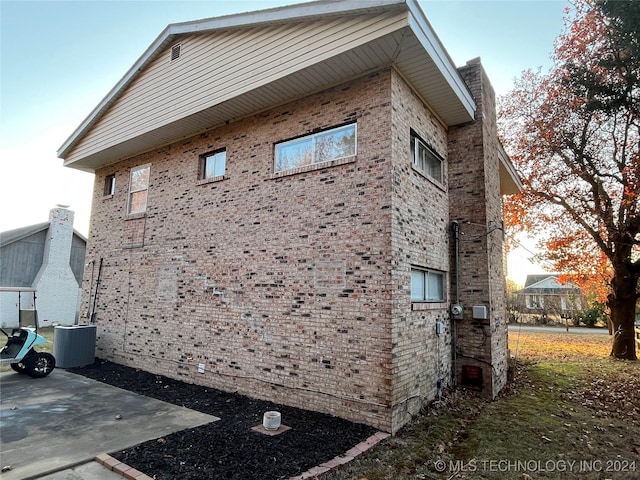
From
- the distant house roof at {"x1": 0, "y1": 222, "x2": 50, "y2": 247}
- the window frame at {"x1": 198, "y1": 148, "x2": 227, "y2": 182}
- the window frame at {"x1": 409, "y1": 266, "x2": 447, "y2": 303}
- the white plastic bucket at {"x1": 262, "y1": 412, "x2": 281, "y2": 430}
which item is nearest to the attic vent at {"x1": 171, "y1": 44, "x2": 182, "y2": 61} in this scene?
the window frame at {"x1": 198, "y1": 148, "x2": 227, "y2": 182}

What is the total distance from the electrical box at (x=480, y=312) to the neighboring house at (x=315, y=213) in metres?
0.03

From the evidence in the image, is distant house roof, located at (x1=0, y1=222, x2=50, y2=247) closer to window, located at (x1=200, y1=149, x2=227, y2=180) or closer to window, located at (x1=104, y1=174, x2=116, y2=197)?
window, located at (x1=104, y1=174, x2=116, y2=197)

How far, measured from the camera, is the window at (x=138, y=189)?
398 inches

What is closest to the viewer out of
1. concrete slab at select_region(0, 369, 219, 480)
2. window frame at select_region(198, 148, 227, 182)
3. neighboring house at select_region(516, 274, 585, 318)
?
concrete slab at select_region(0, 369, 219, 480)

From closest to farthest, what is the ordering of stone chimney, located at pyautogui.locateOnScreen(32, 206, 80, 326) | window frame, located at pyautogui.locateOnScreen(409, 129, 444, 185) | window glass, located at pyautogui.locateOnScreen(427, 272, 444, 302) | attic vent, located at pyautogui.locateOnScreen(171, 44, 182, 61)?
window frame, located at pyautogui.locateOnScreen(409, 129, 444, 185) < window glass, located at pyautogui.locateOnScreen(427, 272, 444, 302) < attic vent, located at pyautogui.locateOnScreen(171, 44, 182, 61) < stone chimney, located at pyautogui.locateOnScreen(32, 206, 80, 326)

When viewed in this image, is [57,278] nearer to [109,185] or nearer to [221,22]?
[109,185]

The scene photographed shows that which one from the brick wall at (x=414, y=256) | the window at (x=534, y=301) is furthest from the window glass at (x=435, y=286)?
the window at (x=534, y=301)

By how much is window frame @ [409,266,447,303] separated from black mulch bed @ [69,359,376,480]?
95.3 inches

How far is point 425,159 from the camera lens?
7.61 meters

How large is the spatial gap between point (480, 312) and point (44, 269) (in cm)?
2072

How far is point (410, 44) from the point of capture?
18.5 ft

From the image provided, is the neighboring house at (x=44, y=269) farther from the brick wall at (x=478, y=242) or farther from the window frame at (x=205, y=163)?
the brick wall at (x=478, y=242)

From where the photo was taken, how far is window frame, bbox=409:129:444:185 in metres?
6.93

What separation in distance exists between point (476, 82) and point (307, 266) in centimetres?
579
